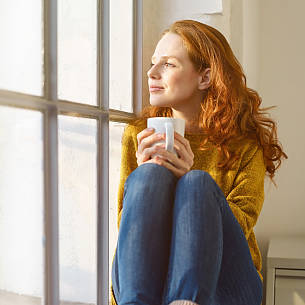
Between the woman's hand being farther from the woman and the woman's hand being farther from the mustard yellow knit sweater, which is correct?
the mustard yellow knit sweater

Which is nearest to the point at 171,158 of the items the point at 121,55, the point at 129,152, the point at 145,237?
the point at 145,237

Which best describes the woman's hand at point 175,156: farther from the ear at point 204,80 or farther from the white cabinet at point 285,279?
the white cabinet at point 285,279

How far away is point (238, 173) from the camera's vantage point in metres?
1.28

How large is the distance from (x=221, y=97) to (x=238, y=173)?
21 cm

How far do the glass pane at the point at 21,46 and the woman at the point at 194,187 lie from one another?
27cm

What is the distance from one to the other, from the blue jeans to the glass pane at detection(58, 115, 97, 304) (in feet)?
0.38

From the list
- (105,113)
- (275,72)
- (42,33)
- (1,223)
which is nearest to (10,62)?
(42,33)

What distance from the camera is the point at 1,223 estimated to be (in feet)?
2.61

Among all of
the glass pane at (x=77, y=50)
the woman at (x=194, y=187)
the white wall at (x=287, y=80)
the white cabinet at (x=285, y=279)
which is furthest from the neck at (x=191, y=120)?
the white wall at (x=287, y=80)

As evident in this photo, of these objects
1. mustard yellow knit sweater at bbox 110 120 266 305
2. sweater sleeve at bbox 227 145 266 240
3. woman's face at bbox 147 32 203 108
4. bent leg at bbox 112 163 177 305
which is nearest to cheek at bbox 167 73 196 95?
woman's face at bbox 147 32 203 108

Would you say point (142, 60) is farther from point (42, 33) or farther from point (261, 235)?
point (261, 235)

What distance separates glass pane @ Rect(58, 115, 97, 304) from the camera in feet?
3.31

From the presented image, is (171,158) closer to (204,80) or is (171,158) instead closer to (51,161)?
(51,161)

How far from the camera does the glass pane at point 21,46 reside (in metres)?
0.79
